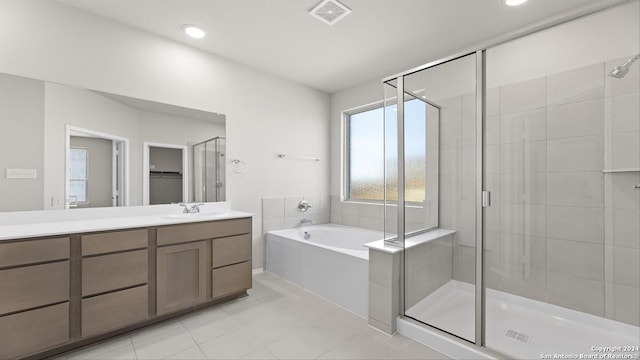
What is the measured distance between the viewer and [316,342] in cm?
190

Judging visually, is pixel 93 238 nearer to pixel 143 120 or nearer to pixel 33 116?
pixel 33 116

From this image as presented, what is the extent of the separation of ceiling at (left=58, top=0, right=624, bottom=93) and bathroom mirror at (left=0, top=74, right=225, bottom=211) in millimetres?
726

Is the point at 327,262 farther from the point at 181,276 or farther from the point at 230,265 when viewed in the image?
the point at 181,276

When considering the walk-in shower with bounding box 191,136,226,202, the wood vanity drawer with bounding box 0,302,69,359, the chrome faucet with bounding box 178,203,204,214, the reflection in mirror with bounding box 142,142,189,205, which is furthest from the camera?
the walk-in shower with bounding box 191,136,226,202

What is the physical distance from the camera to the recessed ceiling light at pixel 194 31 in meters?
2.39

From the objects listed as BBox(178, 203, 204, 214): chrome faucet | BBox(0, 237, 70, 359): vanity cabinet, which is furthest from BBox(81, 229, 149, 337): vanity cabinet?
BBox(178, 203, 204, 214): chrome faucet

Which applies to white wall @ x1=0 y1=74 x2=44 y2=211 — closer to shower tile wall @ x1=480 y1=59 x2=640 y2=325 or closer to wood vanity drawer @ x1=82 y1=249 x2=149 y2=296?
wood vanity drawer @ x1=82 y1=249 x2=149 y2=296

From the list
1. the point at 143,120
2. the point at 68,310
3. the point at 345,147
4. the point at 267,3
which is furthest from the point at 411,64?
the point at 68,310

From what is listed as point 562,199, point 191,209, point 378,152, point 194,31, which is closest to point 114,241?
point 191,209

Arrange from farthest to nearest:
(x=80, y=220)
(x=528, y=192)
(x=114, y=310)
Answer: (x=528, y=192) < (x=80, y=220) < (x=114, y=310)

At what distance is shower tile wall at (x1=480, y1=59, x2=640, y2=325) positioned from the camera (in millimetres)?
1844

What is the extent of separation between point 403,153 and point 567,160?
122 centimetres

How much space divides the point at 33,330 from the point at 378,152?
345cm

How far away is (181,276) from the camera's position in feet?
7.16
